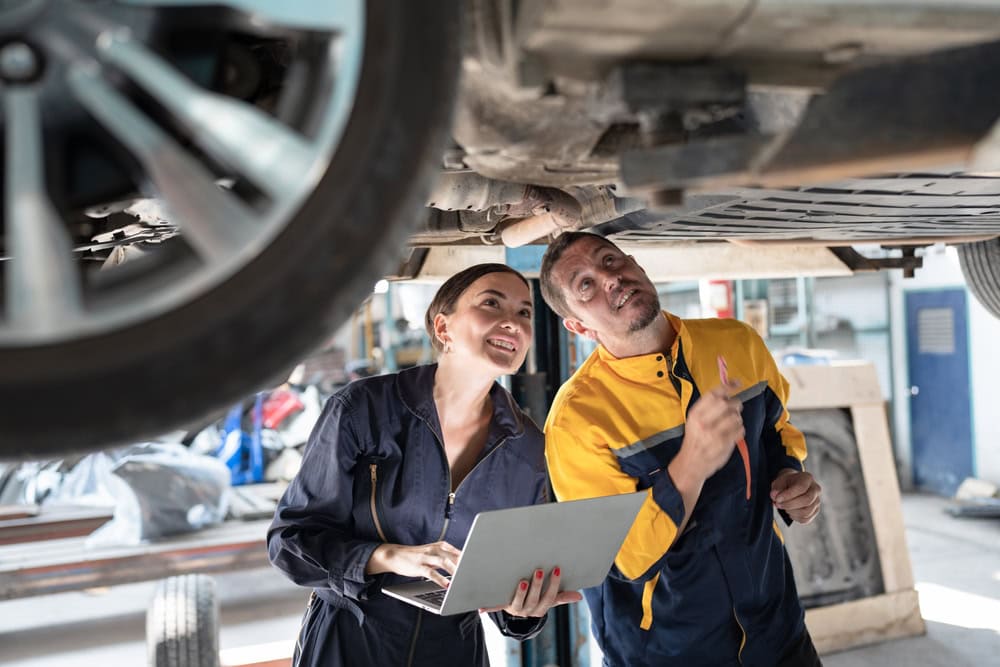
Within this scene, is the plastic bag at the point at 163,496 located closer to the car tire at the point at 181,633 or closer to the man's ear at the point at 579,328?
the car tire at the point at 181,633

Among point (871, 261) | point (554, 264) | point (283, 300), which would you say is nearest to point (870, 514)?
point (871, 261)

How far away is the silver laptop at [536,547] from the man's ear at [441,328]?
1.73ft

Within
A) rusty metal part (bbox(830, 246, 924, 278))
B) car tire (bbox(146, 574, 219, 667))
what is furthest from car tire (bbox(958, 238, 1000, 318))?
car tire (bbox(146, 574, 219, 667))

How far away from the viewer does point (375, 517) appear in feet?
4.80

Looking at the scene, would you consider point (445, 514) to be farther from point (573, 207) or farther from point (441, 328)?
point (573, 207)

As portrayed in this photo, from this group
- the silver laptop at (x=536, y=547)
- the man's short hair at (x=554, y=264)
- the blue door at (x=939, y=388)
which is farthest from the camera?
the blue door at (x=939, y=388)

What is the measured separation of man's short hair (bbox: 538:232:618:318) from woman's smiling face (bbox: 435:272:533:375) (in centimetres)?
6

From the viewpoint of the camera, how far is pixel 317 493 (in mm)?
1455

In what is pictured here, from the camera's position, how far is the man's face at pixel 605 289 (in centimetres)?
149

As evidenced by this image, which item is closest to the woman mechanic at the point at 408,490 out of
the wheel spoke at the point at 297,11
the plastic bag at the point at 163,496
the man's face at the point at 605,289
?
the man's face at the point at 605,289

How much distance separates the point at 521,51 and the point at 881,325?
239 inches

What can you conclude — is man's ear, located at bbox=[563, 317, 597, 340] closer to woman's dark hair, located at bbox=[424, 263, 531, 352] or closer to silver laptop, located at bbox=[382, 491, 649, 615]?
woman's dark hair, located at bbox=[424, 263, 531, 352]

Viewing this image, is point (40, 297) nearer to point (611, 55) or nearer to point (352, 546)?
point (611, 55)

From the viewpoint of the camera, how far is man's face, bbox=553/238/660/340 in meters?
1.49
